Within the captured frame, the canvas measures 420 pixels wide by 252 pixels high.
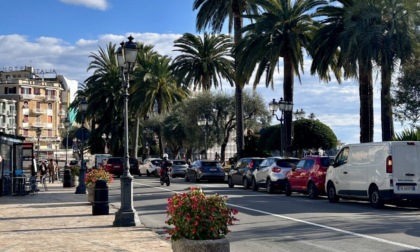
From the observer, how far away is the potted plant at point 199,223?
25.5 ft

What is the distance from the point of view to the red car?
79.1 ft

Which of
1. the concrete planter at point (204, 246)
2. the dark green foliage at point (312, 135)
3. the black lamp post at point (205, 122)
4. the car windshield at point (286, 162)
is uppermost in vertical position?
the black lamp post at point (205, 122)

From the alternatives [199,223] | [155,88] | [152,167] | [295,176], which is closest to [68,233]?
[199,223]

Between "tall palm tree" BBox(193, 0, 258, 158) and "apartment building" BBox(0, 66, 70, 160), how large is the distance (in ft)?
262

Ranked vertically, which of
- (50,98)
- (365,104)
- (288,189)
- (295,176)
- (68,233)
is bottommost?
(68,233)

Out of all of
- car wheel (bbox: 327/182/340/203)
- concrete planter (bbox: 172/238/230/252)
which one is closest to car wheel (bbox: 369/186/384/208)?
car wheel (bbox: 327/182/340/203)

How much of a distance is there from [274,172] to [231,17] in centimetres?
1736

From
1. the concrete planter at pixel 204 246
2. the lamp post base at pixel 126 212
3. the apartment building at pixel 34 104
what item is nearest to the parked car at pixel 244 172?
the lamp post base at pixel 126 212

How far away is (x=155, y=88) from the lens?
56.9m

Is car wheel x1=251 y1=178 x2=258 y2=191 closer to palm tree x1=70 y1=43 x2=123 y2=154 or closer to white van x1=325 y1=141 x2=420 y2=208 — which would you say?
white van x1=325 y1=141 x2=420 y2=208

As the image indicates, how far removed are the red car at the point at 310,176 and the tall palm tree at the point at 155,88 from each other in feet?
102

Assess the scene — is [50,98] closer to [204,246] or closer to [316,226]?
[316,226]

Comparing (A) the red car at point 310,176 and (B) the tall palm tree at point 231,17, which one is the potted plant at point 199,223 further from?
(B) the tall palm tree at point 231,17

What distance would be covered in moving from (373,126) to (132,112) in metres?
31.2
